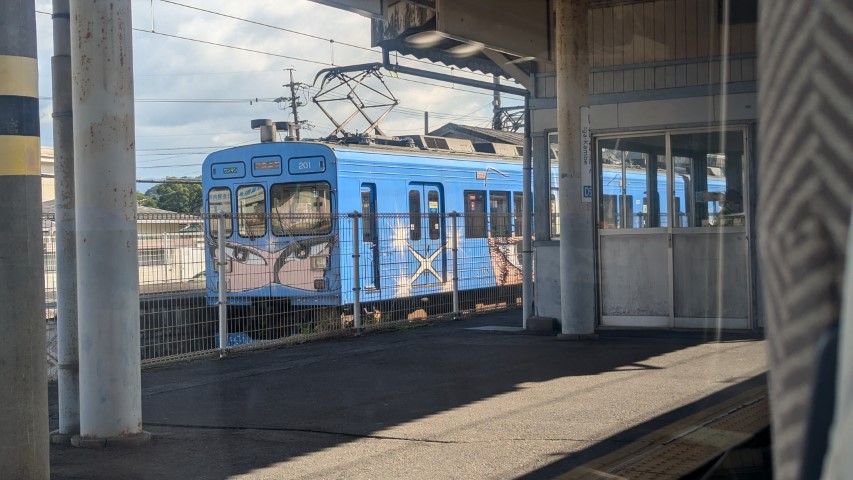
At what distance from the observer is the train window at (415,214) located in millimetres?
15298

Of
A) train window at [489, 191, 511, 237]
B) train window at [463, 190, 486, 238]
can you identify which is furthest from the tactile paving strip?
train window at [489, 191, 511, 237]

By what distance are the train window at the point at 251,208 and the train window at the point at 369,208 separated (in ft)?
5.24

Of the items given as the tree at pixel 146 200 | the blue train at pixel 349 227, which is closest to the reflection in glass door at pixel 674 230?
the blue train at pixel 349 227

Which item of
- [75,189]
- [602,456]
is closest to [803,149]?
[602,456]

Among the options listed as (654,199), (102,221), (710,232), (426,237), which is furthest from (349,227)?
(102,221)

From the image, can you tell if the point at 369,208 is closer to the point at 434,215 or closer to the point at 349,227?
the point at 434,215

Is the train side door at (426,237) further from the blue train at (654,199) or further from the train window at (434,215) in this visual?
the blue train at (654,199)

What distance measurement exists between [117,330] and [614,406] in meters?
3.65

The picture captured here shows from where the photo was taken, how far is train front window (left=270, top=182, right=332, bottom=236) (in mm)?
14125

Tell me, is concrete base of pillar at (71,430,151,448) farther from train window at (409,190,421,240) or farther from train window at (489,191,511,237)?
train window at (489,191,511,237)

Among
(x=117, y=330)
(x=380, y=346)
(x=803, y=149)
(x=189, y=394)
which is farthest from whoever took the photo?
(x=380, y=346)

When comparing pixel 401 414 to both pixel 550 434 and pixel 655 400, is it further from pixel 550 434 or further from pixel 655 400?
pixel 655 400

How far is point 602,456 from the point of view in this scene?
5.56 meters

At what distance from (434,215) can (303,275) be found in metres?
2.60
